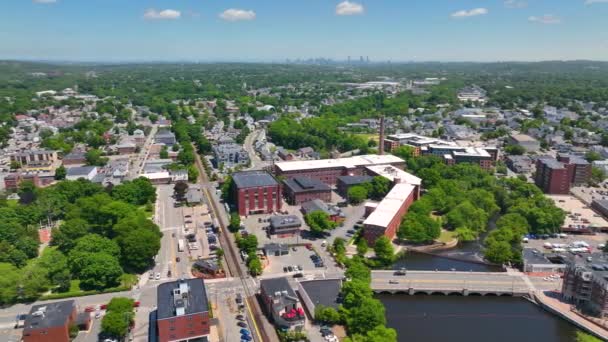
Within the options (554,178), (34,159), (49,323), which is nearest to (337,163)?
(554,178)

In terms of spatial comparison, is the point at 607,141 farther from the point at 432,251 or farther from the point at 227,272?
the point at 227,272

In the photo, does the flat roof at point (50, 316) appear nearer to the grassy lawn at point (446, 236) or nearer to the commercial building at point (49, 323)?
the commercial building at point (49, 323)

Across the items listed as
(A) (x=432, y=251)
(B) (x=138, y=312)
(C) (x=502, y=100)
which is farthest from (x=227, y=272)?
(C) (x=502, y=100)

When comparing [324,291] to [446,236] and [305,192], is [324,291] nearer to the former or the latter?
[446,236]

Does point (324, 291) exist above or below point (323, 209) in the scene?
below

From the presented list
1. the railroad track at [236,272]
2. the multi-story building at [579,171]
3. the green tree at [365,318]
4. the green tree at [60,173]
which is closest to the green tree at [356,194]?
the railroad track at [236,272]

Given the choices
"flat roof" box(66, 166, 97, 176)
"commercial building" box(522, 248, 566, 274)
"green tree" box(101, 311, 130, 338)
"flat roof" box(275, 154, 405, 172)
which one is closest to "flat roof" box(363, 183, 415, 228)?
"flat roof" box(275, 154, 405, 172)
